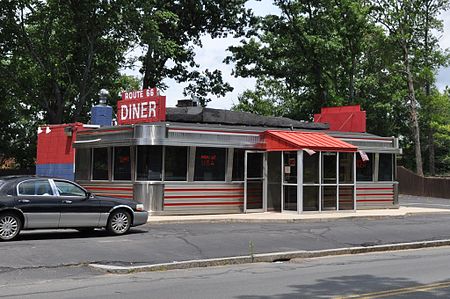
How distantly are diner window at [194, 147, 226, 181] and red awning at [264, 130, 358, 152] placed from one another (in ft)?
6.87

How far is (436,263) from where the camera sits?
11.7 metres

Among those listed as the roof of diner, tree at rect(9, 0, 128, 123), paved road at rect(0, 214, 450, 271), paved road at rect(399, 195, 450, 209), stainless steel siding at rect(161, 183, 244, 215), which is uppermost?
tree at rect(9, 0, 128, 123)

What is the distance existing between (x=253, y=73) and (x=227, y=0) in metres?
5.93

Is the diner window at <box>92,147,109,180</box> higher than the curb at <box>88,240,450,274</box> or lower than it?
higher

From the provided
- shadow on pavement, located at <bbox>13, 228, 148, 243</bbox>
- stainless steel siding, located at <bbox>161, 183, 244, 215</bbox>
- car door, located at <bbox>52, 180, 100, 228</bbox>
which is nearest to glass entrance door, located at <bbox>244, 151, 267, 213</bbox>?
stainless steel siding, located at <bbox>161, 183, 244, 215</bbox>

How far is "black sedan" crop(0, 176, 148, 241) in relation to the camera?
13.1 meters

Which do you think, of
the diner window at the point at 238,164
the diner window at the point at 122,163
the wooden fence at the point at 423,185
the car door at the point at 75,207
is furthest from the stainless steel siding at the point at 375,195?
the wooden fence at the point at 423,185

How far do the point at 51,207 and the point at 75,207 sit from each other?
1.96 feet

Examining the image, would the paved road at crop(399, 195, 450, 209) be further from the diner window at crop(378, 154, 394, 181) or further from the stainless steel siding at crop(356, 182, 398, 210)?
the diner window at crop(378, 154, 394, 181)

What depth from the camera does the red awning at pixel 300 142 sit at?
21.4 meters

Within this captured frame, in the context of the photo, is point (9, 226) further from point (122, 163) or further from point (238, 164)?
point (238, 164)

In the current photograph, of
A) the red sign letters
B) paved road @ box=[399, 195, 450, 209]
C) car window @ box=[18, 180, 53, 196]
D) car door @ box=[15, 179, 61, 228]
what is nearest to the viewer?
car door @ box=[15, 179, 61, 228]

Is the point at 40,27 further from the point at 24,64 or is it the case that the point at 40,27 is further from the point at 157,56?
the point at 157,56

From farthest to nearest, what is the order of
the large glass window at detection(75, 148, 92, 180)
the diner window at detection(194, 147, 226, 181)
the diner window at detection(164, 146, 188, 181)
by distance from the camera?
the large glass window at detection(75, 148, 92, 180), the diner window at detection(194, 147, 226, 181), the diner window at detection(164, 146, 188, 181)
